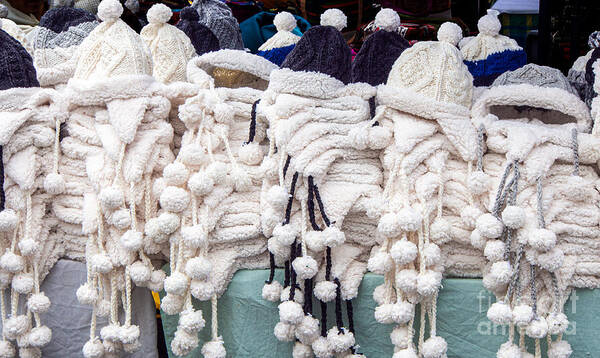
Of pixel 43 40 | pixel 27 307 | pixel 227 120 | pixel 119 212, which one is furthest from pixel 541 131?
pixel 43 40

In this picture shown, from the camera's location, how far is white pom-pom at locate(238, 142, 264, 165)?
1.15m

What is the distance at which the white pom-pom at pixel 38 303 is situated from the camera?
1.11 meters

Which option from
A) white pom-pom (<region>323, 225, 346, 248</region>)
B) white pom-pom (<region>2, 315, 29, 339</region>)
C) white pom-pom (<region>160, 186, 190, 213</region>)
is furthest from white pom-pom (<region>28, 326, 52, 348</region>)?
white pom-pom (<region>323, 225, 346, 248</region>)

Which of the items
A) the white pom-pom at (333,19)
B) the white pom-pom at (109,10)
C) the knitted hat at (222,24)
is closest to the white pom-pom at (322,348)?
the white pom-pom at (333,19)

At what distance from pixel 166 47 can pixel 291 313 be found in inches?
26.7

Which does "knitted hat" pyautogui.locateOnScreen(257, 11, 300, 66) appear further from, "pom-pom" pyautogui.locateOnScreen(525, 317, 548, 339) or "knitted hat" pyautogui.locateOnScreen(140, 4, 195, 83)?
"pom-pom" pyautogui.locateOnScreen(525, 317, 548, 339)

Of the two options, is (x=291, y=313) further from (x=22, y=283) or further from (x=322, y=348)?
(x=22, y=283)

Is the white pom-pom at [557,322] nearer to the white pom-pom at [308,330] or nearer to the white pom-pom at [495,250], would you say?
the white pom-pom at [495,250]

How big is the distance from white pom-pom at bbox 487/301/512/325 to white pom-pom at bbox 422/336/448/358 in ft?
0.32

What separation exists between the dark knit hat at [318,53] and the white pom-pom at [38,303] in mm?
638

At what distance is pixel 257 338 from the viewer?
116cm

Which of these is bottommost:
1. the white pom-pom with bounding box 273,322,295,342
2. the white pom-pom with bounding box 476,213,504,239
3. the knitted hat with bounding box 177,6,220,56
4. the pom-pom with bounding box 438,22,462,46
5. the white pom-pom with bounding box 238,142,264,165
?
the white pom-pom with bounding box 273,322,295,342

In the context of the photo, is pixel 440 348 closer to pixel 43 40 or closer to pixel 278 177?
pixel 278 177

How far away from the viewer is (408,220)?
100 cm
